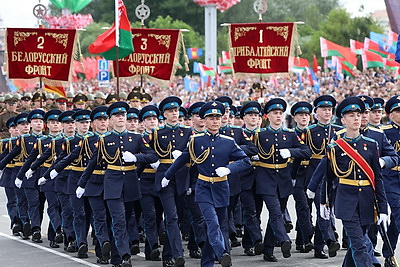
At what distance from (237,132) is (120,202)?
6.09 ft

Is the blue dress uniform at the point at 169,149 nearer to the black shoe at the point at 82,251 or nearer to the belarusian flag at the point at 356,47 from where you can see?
the black shoe at the point at 82,251

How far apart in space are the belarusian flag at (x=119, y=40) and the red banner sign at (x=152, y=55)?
25.5 inches

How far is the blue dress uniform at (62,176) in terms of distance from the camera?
13727 mm

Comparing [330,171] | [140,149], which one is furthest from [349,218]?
[140,149]

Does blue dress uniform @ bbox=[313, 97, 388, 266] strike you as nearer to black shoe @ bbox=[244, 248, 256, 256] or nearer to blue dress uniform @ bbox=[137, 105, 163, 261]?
black shoe @ bbox=[244, 248, 256, 256]

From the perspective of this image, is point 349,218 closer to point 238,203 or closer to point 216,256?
point 216,256

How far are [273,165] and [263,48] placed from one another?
673cm

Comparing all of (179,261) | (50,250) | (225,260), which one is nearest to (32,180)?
(50,250)

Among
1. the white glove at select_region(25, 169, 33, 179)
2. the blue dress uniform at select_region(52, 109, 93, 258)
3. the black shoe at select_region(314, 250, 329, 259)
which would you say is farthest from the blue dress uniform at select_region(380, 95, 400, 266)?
the white glove at select_region(25, 169, 33, 179)

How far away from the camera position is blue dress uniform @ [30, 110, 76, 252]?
13727 mm

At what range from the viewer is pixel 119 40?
62.4 ft

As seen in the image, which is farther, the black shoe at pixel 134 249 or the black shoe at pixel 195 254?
the black shoe at pixel 134 249

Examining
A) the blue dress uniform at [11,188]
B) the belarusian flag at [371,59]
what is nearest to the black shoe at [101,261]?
the blue dress uniform at [11,188]

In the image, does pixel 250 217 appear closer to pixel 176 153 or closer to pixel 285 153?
pixel 285 153
